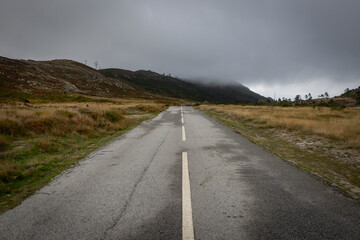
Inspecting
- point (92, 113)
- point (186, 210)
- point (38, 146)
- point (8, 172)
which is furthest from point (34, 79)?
point (186, 210)

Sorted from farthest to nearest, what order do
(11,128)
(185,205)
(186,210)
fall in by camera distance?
(11,128) < (185,205) < (186,210)

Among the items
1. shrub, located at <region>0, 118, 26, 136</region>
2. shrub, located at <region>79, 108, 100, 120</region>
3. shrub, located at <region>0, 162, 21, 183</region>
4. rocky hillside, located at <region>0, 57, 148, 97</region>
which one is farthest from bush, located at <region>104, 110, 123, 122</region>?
rocky hillside, located at <region>0, 57, 148, 97</region>

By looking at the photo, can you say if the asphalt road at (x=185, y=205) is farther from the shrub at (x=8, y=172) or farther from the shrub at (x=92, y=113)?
the shrub at (x=92, y=113)

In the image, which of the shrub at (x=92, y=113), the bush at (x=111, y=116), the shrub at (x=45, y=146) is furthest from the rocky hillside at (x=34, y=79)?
the shrub at (x=45, y=146)

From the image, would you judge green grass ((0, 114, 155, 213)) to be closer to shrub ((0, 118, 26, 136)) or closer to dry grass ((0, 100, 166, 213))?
dry grass ((0, 100, 166, 213))

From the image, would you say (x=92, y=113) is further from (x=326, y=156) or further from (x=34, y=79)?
(x=34, y=79)

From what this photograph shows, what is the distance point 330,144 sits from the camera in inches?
290

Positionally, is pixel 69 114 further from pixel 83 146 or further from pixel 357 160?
pixel 357 160

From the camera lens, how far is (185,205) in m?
3.05

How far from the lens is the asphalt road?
246 cm

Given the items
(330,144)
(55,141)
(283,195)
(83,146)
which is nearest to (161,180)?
(283,195)

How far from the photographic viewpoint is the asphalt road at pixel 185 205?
2.46 metres

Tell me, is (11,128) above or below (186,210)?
above

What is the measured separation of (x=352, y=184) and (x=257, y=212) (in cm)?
282
